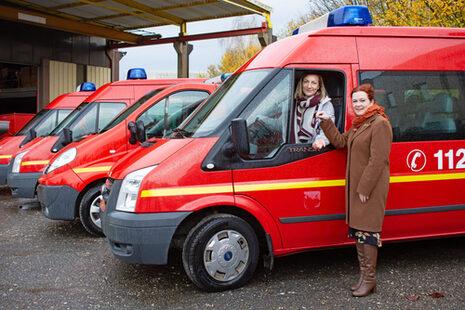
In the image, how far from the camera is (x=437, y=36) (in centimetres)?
457

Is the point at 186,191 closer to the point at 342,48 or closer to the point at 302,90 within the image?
the point at 302,90

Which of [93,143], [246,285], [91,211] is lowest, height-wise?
[246,285]

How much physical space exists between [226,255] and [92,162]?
9.43 ft

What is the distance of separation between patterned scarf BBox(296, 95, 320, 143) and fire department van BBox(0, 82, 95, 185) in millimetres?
6590

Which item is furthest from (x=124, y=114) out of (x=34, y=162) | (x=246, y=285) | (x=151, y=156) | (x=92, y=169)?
(x=246, y=285)

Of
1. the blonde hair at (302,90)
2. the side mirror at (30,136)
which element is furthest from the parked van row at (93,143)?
the blonde hair at (302,90)

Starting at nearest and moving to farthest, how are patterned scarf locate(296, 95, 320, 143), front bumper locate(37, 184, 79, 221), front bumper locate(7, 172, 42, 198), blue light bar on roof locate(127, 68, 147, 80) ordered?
patterned scarf locate(296, 95, 320, 143) → front bumper locate(37, 184, 79, 221) → front bumper locate(7, 172, 42, 198) → blue light bar on roof locate(127, 68, 147, 80)

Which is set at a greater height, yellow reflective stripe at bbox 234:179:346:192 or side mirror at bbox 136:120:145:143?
side mirror at bbox 136:120:145:143

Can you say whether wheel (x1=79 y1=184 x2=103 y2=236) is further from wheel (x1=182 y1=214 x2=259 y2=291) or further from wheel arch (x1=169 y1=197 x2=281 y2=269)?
wheel (x1=182 y1=214 x2=259 y2=291)

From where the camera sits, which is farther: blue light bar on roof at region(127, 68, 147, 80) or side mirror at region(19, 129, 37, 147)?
side mirror at region(19, 129, 37, 147)

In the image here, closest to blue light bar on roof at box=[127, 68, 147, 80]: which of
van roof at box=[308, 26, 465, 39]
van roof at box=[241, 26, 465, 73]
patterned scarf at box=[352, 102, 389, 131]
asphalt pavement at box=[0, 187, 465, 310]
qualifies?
asphalt pavement at box=[0, 187, 465, 310]

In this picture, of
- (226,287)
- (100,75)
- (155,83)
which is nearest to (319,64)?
(226,287)

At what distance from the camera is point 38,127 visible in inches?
370

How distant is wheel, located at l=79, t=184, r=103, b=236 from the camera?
5.98m
